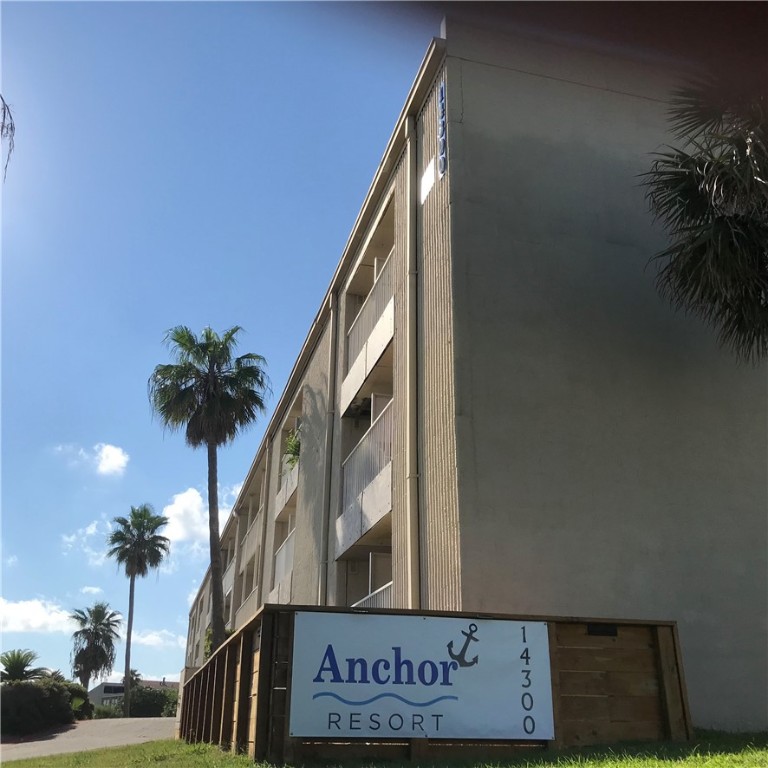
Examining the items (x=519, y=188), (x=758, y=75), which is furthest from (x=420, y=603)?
(x=758, y=75)

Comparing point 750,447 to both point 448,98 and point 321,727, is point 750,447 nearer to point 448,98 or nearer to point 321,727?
point 448,98

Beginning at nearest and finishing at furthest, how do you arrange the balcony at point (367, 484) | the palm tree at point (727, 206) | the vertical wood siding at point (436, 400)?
the palm tree at point (727, 206)
the vertical wood siding at point (436, 400)
the balcony at point (367, 484)

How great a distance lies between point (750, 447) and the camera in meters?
10.6

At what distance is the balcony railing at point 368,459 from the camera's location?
1246 cm

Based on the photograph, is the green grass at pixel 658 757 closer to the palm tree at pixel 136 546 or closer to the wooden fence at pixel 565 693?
the wooden fence at pixel 565 693

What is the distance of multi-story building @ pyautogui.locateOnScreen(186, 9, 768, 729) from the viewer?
363 inches

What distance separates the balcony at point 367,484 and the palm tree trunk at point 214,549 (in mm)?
10010

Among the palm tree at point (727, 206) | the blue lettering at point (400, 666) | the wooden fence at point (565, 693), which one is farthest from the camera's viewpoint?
the palm tree at point (727, 206)

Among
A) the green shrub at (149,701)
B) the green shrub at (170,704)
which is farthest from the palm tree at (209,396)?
the green shrub at (149,701)

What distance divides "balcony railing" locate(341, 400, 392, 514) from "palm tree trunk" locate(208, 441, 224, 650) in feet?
33.9

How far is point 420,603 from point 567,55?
27.4 ft

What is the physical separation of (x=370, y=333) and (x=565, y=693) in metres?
8.43

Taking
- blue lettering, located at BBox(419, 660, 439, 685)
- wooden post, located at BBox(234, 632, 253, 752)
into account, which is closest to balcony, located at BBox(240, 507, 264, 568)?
wooden post, located at BBox(234, 632, 253, 752)

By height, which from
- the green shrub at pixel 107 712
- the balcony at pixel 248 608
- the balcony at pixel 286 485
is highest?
the balcony at pixel 286 485
